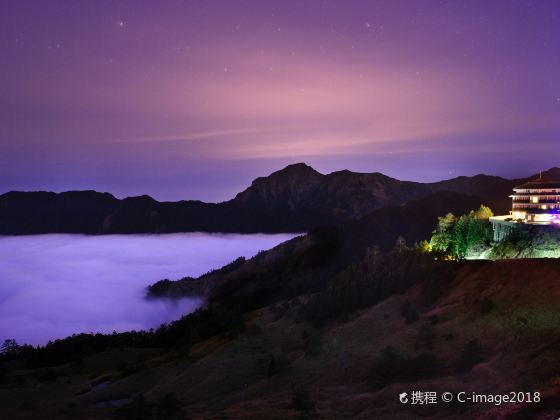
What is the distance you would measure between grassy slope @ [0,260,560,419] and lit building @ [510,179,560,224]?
623 inches

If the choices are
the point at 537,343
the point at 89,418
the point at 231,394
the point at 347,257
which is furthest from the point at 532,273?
the point at 347,257

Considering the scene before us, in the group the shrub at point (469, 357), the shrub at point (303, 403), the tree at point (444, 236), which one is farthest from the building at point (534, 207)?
the shrub at point (303, 403)

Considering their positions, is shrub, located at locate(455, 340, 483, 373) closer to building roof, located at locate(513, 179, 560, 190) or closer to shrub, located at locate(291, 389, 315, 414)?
shrub, located at locate(291, 389, 315, 414)

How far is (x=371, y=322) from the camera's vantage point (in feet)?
170

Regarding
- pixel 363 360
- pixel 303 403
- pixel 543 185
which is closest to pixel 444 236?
pixel 543 185

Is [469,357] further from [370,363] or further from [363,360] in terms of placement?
[363,360]

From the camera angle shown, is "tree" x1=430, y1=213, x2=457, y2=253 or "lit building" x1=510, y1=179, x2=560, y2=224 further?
"tree" x1=430, y1=213, x2=457, y2=253

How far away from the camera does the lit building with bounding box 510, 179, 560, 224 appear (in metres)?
63.6

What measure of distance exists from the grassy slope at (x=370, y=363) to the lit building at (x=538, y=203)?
15.8 metres

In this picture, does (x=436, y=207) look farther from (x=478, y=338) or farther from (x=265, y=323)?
(x=478, y=338)

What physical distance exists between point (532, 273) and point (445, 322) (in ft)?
35.4

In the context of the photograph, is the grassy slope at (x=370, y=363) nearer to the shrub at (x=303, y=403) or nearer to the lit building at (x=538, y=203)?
the shrub at (x=303, y=403)

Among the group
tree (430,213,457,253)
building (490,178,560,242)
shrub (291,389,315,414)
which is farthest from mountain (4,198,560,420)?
building (490,178,560,242)

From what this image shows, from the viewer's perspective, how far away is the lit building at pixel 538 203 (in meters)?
63.6
